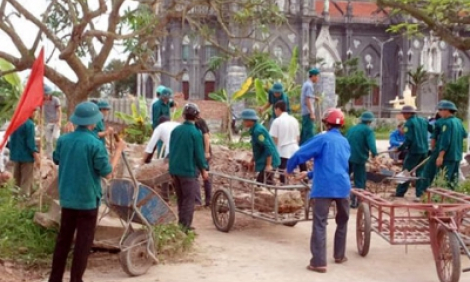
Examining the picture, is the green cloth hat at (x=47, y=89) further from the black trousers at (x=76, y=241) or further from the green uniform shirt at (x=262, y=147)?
the black trousers at (x=76, y=241)

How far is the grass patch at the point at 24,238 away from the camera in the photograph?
729cm

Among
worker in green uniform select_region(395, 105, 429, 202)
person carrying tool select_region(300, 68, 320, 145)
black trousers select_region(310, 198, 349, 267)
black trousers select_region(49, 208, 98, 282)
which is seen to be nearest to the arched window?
person carrying tool select_region(300, 68, 320, 145)

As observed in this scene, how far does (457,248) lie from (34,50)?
611 centimetres

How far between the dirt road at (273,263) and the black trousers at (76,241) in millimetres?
501

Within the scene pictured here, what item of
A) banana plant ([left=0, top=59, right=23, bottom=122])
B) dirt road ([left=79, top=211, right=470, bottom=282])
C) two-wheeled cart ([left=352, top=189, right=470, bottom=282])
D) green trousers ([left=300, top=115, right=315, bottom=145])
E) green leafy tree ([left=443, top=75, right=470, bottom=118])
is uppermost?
green leafy tree ([left=443, top=75, right=470, bottom=118])

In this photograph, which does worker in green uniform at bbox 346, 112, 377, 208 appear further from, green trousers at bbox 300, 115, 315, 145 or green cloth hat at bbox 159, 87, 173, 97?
green cloth hat at bbox 159, 87, 173, 97

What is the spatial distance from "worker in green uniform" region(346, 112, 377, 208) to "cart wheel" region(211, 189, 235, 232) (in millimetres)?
2729

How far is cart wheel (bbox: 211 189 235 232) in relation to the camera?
362 inches

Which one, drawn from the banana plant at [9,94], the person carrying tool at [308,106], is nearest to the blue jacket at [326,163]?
the person carrying tool at [308,106]

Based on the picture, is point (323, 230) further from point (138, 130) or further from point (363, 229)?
point (138, 130)

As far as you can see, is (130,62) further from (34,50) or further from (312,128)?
(312,128)

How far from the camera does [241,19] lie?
36.8 ft

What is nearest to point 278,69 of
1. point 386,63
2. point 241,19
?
point 241,19

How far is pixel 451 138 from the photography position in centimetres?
1073
